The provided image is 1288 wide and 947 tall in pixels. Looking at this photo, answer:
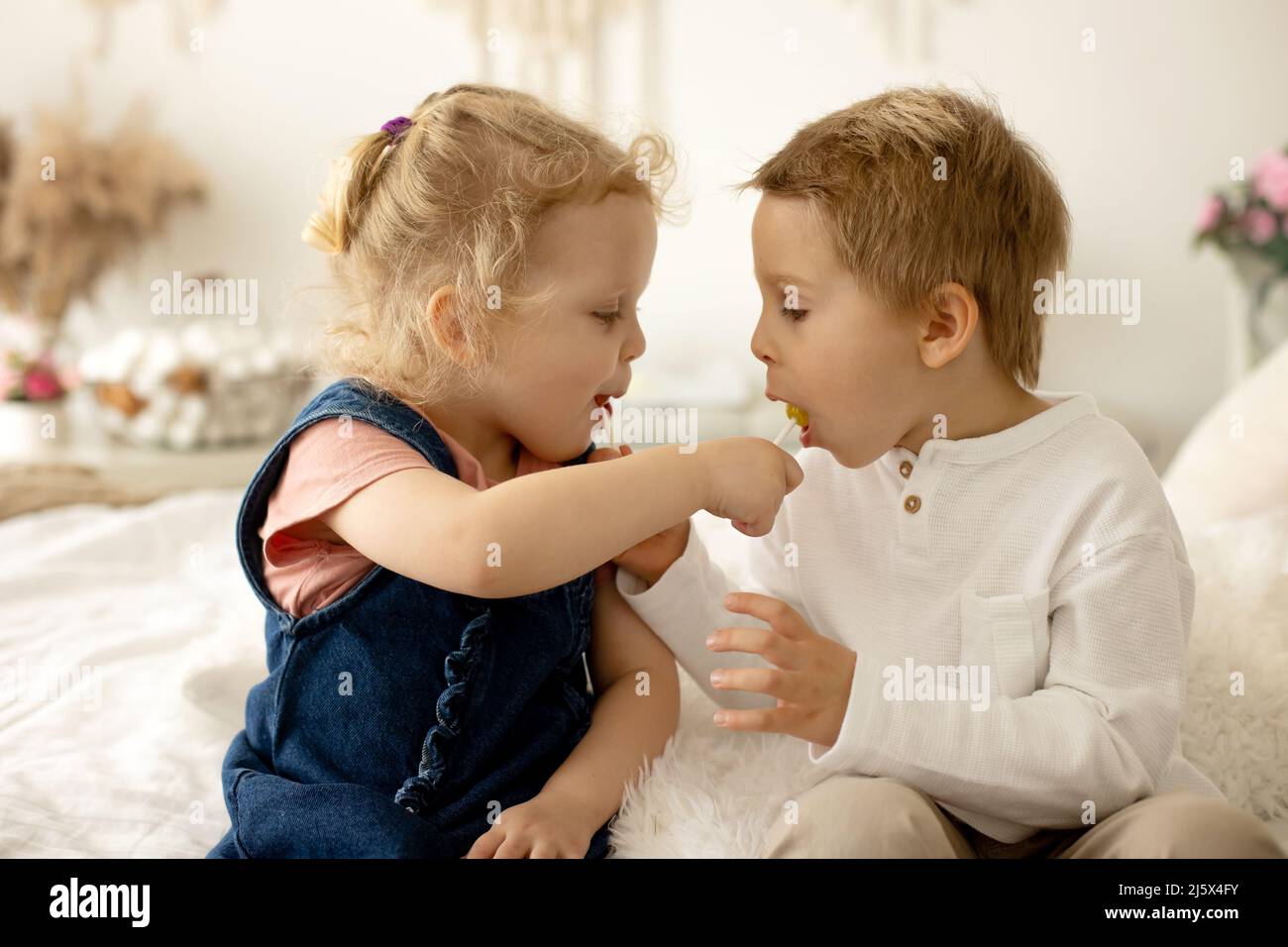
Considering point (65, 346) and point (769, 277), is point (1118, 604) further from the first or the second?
point (65, 346)

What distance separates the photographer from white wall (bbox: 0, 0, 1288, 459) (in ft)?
9.45

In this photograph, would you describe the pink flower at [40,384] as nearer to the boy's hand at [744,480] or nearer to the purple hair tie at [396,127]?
the purple hair tie at [396,127]

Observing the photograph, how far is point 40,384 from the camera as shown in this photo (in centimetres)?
289

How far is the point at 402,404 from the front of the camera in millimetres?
956

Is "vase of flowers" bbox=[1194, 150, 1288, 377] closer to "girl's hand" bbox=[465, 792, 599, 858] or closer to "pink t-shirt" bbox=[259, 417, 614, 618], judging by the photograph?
"pink t-shirt" bbox=[259, 417, 614, 618]

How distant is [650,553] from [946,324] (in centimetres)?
34

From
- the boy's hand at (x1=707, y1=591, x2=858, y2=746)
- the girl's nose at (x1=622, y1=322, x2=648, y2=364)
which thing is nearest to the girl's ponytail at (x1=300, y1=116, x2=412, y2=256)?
the girl's nose at (x1=622, y1=322, x2=648, y2=364)

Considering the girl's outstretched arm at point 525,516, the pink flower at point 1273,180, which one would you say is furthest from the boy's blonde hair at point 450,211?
the pink flower at point 1273,180

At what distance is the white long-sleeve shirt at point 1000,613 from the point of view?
2.73ft

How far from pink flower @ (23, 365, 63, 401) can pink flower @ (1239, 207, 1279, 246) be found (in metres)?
2.95

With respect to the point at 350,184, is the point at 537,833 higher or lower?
lower

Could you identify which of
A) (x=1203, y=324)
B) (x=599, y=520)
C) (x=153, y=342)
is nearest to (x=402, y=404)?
(x=599, y=520)

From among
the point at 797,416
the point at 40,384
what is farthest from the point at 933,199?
the point at 40,384

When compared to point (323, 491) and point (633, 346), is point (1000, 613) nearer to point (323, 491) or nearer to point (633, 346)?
point (633, 346)
